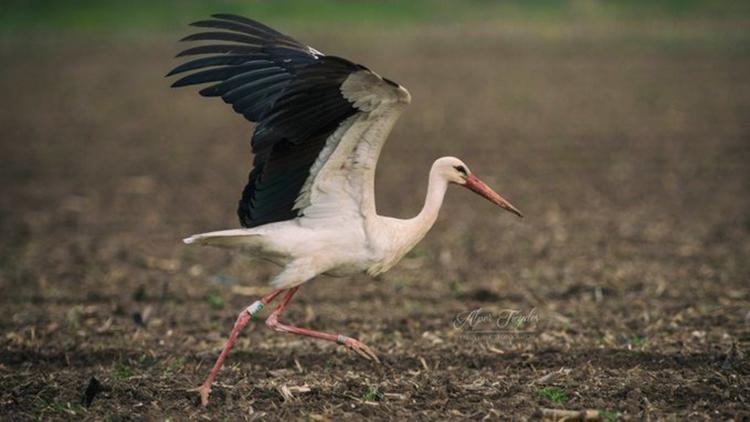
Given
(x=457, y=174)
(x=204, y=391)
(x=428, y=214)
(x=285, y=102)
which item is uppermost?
(x=285, y=102)

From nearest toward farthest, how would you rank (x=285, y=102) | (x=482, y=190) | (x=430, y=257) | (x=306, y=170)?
(x=285, y=102), (x=306, y=170), (x=482, y=190), (x=430, y=257)

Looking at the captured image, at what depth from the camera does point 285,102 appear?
5949mm

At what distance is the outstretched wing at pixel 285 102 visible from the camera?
5863mm

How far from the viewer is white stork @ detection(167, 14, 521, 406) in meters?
6.02

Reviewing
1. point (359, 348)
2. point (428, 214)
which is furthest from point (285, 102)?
point (359, 348)

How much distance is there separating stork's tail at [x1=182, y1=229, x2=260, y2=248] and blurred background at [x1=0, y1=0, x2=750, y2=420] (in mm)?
867

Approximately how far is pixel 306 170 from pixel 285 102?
2.04 feet

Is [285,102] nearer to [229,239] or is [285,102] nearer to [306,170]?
[306,170]

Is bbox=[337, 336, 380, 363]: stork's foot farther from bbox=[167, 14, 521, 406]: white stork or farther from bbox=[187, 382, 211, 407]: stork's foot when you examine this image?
bbox=[187, 382, 211, 407]: stork's foot

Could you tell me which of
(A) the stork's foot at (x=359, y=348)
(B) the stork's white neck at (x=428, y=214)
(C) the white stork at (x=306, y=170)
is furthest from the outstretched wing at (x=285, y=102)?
(A) the stork's foot at (x=359, y=348)

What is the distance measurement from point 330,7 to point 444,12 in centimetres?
482

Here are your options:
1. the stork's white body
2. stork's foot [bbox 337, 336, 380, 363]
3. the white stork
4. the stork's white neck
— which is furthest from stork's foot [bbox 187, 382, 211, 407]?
the stork's white neck

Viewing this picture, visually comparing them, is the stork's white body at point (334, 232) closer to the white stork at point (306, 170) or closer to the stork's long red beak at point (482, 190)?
the white stork at point (306, 170)

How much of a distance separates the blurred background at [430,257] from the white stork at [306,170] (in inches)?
30.2
